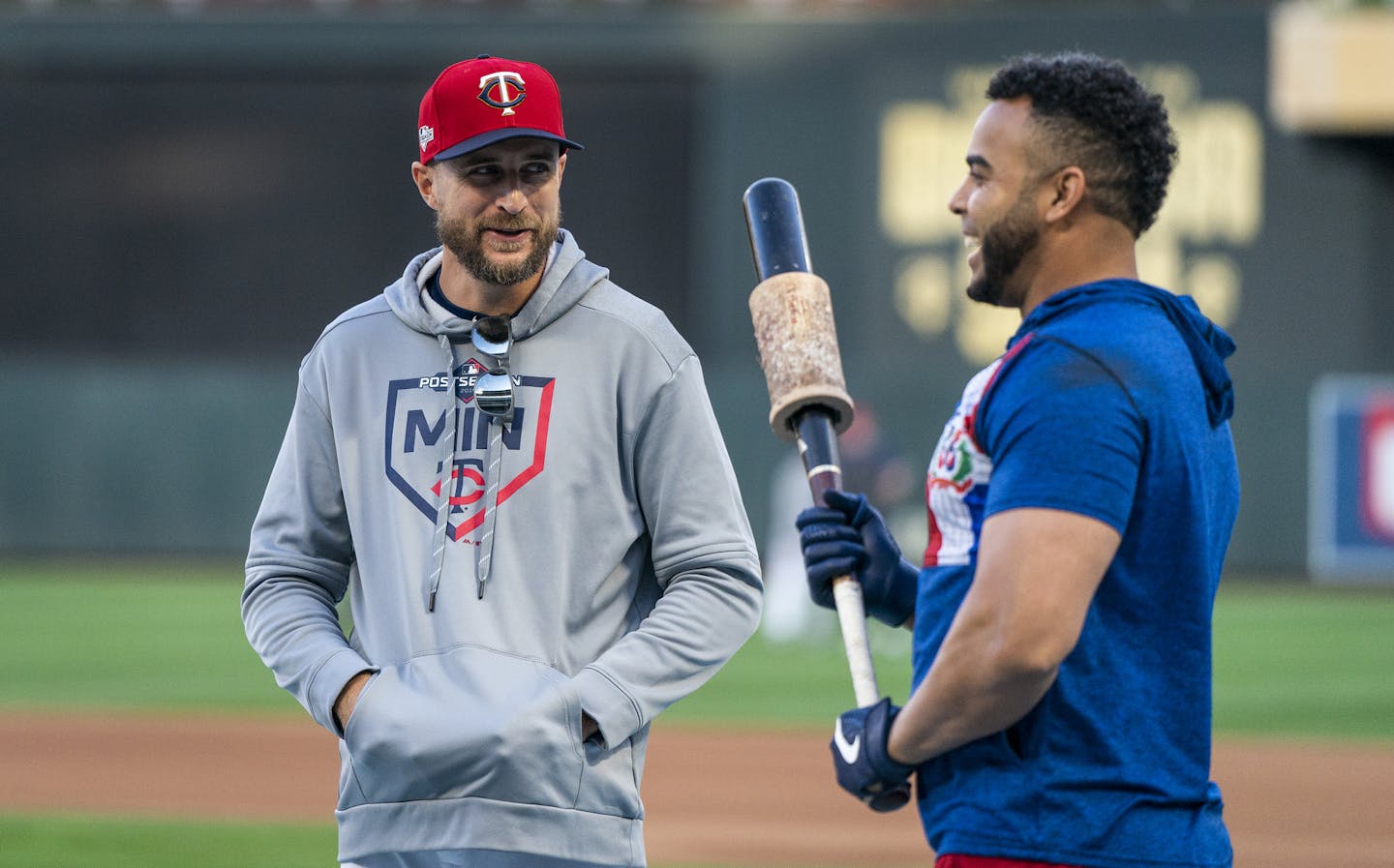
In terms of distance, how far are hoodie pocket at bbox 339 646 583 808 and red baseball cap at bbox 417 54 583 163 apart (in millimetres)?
749

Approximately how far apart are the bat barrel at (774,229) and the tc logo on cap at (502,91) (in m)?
0.43

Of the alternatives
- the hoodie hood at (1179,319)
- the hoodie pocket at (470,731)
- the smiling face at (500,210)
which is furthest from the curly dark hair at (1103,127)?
the hoodie pocket at (470,731)

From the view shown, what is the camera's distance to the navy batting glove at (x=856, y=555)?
272cm

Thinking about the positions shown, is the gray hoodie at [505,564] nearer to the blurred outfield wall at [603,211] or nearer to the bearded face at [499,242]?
the bearded face at [499,242]

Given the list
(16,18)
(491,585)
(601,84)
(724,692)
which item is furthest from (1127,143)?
(16,18)

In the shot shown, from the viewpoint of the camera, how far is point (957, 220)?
57.5 ft

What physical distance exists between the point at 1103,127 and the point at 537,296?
89 centimetres

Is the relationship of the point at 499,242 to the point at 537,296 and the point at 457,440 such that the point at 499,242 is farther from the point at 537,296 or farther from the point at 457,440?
the point at 457,440

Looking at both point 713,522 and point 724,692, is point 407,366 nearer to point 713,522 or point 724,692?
point 713,522

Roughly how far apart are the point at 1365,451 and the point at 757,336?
681 inches

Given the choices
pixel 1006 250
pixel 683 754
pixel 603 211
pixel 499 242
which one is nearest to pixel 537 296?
pixel 499 242

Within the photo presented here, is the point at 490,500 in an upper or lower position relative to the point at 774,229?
lower

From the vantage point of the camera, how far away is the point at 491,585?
269 cm

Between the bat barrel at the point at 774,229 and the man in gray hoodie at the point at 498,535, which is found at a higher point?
the bat barrel at the point at 774,229
